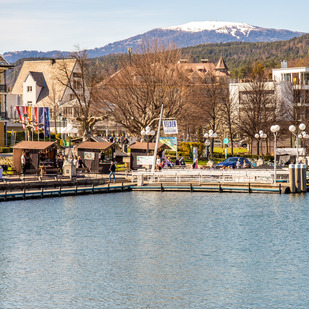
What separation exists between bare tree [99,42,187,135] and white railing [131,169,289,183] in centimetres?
1633

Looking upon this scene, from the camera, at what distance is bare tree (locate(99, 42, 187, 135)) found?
77562mm

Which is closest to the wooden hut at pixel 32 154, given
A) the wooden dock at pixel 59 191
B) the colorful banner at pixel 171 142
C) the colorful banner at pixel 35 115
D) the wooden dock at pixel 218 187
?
the wooden dock at pixel 59 191

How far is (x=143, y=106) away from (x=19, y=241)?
41.5m

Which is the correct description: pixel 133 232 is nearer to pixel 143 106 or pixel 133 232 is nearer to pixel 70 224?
pixel 70 224

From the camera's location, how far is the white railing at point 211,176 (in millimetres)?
58375

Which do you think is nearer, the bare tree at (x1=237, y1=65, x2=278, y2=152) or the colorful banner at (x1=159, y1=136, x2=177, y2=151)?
the colorful banner at (x1=159, y1=136, x2=177, y2=151)

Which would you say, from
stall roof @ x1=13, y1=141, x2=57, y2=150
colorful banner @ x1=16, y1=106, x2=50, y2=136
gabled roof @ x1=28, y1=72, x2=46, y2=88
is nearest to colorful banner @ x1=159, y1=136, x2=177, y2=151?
stall roof @ x1=13, y1=141, x2=57, y2=150

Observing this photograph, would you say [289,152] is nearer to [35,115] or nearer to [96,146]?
[96,146]

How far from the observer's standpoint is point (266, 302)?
89.1 ft

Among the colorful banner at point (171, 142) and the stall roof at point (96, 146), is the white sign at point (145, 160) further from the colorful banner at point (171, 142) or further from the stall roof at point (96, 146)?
the stall roof at point (96, 146)

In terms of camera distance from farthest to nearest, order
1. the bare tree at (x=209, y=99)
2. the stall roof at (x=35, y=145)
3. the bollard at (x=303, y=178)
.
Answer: the bare tree at (x=209, y=99) < the stall roof at (x=35, y=145) < the bollard at (x=303, y=178)

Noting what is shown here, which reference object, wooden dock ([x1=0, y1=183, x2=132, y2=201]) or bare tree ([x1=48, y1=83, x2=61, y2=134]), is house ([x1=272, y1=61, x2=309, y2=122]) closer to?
bare tree ([x1=48, y1=83, x2=61, y2=134])

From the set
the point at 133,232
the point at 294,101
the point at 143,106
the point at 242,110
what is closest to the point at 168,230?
the point at 133,232

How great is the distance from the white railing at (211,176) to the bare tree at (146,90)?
16331 mm
